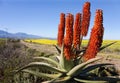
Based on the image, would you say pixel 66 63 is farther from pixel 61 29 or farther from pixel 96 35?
pixel 96 35

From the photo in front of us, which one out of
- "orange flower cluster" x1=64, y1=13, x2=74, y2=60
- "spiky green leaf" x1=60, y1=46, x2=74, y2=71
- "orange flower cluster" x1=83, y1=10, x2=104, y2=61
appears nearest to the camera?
"orange flower cluster" x1=83, y1=10, x2=104, y2=61

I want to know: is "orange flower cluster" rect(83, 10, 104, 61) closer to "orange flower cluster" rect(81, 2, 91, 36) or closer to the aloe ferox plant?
the aloe ferox plant

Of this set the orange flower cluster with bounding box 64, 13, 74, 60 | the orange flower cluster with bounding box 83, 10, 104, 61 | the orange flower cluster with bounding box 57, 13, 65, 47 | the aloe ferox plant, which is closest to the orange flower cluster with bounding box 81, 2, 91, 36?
the aloe ferox plant

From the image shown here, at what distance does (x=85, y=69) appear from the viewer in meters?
6.58

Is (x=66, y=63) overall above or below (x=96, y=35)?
below

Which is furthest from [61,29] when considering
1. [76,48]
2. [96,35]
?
[96,35]

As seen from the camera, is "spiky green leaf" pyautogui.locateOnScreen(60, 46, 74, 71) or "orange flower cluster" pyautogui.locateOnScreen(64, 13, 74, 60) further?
"spiky green leaf" pyautogui.locateOnScreen(60, 46, 74, 71)

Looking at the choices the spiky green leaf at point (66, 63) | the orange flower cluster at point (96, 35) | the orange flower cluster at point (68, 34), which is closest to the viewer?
the orange flower cluster at point (96, 35)

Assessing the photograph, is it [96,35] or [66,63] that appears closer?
[96,35]

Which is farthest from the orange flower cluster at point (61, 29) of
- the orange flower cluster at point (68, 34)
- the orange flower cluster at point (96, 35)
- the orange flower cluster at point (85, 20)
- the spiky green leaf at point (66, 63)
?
the orange flower cluster at point (96, 35)

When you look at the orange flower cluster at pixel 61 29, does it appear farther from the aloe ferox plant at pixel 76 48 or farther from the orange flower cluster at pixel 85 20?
the orange flower cluster at pixel 85 20

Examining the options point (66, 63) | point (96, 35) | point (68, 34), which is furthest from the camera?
point (66, 63)

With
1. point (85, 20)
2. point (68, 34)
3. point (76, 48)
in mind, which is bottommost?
point (76, 48)

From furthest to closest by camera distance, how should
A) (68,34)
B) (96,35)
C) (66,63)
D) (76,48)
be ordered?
(66,63), (76,48), (68,34), (96,35)
